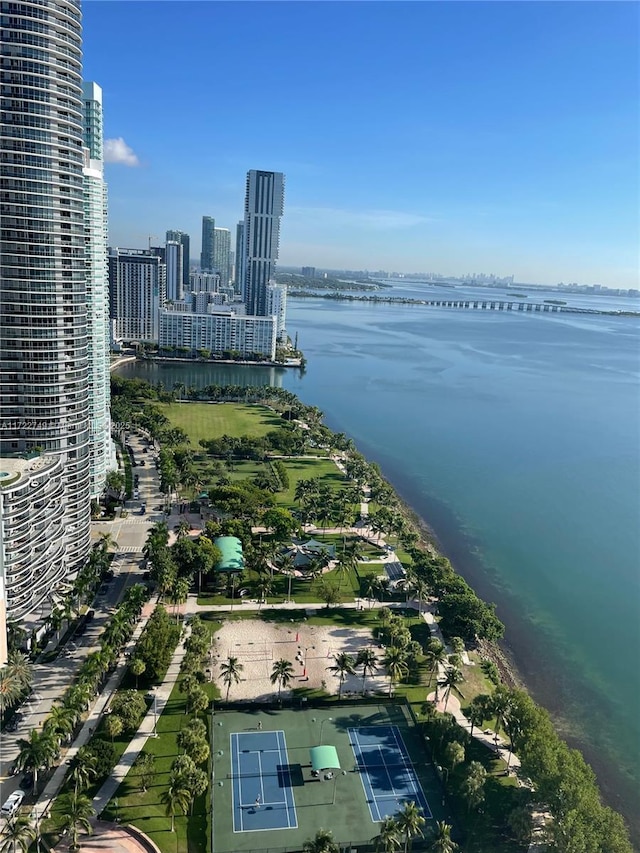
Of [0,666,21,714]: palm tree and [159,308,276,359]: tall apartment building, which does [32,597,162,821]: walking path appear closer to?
[0,666,21,714]: palm tree

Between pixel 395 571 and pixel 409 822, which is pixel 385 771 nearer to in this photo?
pixel 409 822

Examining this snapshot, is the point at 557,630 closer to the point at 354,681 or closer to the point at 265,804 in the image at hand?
the point at 354,681

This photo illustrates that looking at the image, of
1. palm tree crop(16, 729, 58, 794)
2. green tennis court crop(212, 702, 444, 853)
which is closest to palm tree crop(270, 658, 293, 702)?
green tennis court crop(212, 702, 444, 853)

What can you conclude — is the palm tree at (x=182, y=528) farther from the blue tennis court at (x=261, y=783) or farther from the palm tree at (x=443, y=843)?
the palm tree at (x=443, y=843)

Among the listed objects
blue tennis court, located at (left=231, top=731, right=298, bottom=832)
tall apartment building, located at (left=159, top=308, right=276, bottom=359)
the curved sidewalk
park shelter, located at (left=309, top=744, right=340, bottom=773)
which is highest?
tall apartment building, located at (left=159, top=308, right=276, bottom=359)

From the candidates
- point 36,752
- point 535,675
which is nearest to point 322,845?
point 36,752

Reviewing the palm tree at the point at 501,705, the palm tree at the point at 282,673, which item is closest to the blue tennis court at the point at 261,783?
the palm tree at the point at 282,673
